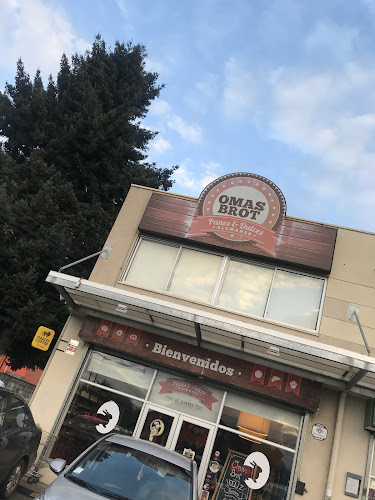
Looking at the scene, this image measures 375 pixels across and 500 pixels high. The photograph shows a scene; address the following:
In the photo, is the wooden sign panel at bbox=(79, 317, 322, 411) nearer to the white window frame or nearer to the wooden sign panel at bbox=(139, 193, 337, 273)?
the white window frame

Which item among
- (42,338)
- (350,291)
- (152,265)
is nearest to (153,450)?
(152,265)

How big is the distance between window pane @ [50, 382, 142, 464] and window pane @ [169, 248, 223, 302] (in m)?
2.94

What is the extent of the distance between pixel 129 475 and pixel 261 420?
4689 mm

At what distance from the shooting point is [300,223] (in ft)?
30.6

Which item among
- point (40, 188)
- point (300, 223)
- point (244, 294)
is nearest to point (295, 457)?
point (244, 294)

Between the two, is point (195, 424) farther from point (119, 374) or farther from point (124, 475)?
point (124, 475)

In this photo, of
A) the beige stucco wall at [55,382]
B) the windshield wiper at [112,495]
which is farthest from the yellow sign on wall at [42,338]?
the windshield wiper at [112,495]

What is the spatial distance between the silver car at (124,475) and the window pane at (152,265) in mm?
5036

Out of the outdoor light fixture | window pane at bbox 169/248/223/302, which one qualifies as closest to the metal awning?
the outdoor light fixture

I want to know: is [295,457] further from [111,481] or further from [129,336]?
[111,481]

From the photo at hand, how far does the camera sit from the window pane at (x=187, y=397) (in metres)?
7.94

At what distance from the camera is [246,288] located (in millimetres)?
8906

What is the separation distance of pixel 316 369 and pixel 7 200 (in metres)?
10.1

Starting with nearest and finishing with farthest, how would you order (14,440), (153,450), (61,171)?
(153,450), (14,440), (61,171)
